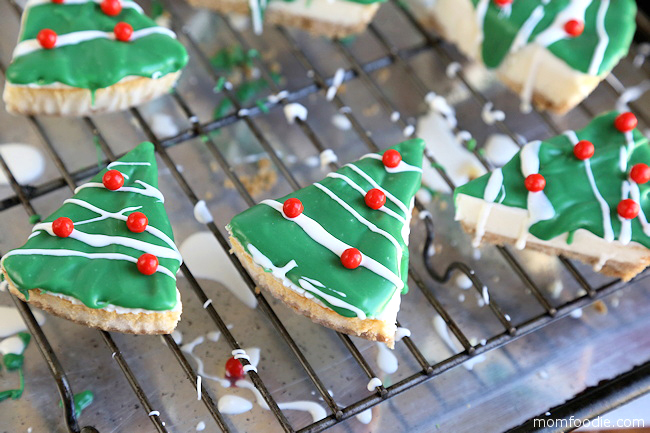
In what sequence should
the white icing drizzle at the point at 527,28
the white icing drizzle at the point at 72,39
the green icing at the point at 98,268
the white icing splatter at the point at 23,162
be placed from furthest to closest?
the white icing drizzle at the point at 527,28
the white icing splatter at the point at 23,162
the white icing drizzle at the point at 72,39
the green icing at the point at 98,268

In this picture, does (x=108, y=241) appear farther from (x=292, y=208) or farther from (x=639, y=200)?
(x=639, y=200)

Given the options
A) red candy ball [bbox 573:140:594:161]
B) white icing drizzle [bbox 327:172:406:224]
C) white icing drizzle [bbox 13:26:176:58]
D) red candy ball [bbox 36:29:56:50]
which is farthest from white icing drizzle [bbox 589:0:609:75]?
red candy ball [bbox 36:29:56:50]

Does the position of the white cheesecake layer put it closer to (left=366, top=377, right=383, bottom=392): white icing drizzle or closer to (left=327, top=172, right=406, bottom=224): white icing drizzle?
(left=327, top=172, right=406, bottom=224): white icing drizzle

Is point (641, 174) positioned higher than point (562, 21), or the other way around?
point (562, 21)

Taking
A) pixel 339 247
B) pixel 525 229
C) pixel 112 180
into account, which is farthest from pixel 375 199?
pixel 112 180

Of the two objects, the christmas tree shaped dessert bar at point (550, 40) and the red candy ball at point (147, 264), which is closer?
the red candy ball at point (147, 264)

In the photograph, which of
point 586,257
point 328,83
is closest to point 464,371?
point 586,257

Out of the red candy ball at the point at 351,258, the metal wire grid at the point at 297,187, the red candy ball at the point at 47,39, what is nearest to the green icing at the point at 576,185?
the metal wire grid at the point at 297,187

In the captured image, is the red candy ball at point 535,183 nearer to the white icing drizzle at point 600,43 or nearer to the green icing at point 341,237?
the green icing at point 341,237

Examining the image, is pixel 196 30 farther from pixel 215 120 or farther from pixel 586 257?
pixel 586 257
